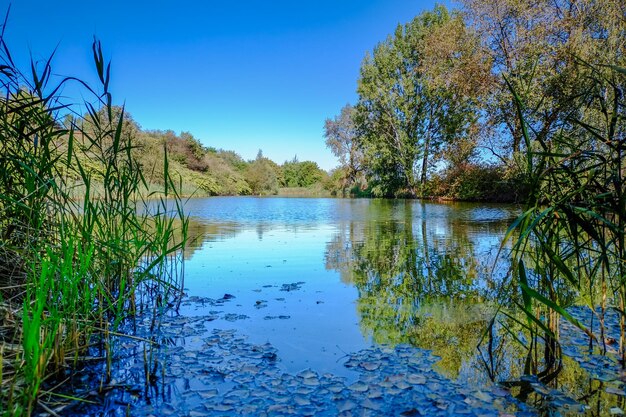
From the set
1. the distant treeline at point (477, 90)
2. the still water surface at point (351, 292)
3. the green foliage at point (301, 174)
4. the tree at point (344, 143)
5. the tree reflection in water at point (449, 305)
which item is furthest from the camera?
the green foliage at point (301, 174)

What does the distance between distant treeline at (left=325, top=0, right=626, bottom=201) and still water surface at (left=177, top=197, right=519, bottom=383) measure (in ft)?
3.52

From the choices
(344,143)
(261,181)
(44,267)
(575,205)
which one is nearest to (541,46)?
(575,205)

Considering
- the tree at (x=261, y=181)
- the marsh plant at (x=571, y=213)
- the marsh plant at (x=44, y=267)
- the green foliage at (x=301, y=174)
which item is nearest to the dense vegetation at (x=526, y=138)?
the marsh plant at (x=571, y=213)

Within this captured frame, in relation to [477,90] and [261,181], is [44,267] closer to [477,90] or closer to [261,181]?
[477,90]

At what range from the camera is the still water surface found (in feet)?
7.97

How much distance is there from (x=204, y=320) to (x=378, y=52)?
2605 centimetres

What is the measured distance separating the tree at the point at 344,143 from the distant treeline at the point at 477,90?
158 centimetres

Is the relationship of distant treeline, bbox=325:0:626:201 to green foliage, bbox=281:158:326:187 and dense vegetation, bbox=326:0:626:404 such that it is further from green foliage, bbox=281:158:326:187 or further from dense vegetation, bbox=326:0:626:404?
green foliage, bbox=281:158:326:187

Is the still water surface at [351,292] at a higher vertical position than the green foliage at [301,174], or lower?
lower

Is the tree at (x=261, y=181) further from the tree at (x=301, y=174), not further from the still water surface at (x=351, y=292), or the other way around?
the still water surface at (x=351, y=292)

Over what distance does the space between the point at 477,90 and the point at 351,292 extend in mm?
14240

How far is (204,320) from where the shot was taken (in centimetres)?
290

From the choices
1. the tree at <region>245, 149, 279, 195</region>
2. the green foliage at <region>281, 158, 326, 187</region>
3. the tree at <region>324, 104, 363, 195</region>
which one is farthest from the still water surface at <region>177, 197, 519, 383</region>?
the green foliage at <region>281, 158, 326, 187</region>

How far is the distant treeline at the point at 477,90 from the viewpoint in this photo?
11219 mm
